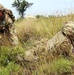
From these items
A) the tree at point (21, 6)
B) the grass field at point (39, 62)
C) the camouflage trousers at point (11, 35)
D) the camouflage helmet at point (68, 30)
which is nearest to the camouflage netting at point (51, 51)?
the camouflage helmet at point (68, 30)

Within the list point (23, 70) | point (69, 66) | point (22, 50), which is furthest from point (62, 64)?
point (22, 50)

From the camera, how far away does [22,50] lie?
6.97 meters

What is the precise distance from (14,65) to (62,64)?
1.20 meters

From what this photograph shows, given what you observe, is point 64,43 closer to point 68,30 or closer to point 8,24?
point 68,30

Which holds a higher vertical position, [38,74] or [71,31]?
[71,31]

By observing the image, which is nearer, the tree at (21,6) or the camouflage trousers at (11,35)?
the camouflage trousers at (11,35)

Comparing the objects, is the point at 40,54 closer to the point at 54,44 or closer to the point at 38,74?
the point at 54,44

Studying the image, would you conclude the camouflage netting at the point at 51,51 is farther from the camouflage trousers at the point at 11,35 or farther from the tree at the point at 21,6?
Result: the tree at the point at 21,6

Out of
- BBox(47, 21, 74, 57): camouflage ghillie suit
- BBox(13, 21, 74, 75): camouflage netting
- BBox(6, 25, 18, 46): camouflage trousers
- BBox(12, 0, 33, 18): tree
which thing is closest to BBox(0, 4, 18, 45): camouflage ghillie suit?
BBox(6, 25, 18, 46): camouflage trousers

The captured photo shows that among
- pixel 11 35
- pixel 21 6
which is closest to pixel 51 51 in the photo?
pixel 11 35

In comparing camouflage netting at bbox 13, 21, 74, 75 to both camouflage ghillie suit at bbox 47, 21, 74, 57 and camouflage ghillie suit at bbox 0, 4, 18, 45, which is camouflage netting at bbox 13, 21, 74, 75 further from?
camouflage ghillie suit at bbox 0, 4, 18, 45

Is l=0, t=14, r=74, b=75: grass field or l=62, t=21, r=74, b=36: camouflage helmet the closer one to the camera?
l=0, t=14, r=74, b=75: grass field

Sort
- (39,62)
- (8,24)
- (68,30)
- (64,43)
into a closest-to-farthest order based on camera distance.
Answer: (39,62)
(64,43)
(68,30)
(8,24)

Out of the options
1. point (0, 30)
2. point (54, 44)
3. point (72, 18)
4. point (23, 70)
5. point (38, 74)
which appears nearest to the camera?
point (38, 74)
